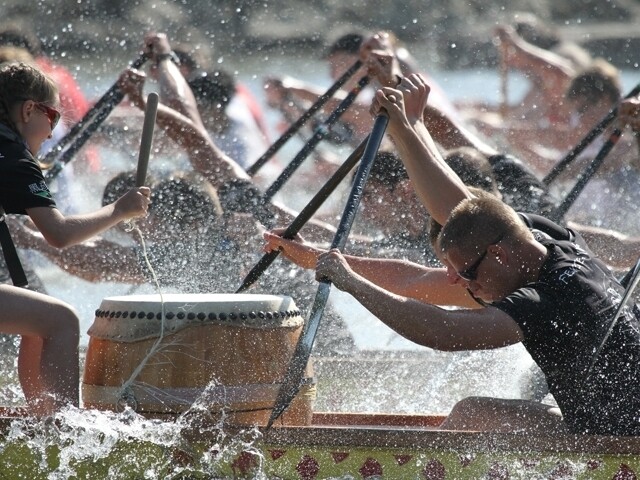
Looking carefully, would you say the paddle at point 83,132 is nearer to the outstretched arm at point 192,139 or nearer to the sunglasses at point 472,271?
the outstretched arm at point 192,139

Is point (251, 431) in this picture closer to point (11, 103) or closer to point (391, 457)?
point (391, 457)

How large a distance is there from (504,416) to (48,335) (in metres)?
1.09

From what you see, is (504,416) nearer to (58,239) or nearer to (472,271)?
(472,271)

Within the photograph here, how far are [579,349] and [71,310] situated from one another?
1175mm

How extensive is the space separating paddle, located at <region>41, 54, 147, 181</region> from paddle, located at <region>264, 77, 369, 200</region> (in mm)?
826

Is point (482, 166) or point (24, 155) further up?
point (24, 155)

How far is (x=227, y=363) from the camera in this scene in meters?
3.05

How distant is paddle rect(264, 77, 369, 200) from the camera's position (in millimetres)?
5332

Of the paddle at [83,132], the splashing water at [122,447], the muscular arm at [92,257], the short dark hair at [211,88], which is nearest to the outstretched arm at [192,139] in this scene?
the paddle at [83,132]

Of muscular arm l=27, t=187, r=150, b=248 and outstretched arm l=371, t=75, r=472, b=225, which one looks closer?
muscular arm l=27, t=187, r=150, b=248

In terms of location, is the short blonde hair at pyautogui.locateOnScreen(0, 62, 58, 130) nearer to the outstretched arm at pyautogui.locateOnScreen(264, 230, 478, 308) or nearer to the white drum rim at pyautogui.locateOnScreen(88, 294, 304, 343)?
the white drum rim at pyautogui.locateOnScreen(88, 294, 304, 343)

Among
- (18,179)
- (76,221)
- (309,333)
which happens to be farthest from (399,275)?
(18,179)

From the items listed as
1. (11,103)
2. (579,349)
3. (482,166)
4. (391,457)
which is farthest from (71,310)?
(482,166)

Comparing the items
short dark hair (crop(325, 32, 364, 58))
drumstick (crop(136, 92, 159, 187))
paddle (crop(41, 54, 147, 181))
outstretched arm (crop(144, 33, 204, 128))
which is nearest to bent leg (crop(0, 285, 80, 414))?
drumstick (crop(136, 92, 159, 187))
